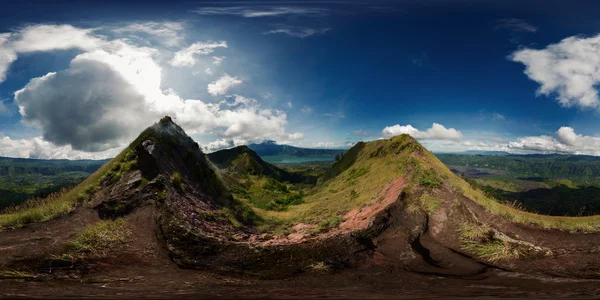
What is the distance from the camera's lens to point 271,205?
43000 millimetres

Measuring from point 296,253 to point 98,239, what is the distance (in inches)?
421

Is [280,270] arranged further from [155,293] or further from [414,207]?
[414,207]

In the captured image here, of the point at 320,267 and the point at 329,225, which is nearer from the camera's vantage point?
the point at 320,267

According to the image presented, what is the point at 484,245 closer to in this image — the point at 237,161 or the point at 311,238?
the point at 311,238

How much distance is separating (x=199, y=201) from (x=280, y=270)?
13.1m

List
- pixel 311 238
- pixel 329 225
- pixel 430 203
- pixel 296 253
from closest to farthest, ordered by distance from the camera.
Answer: pixel 296 253, pixel 311 238, pixel 430 203, pixel 329 225

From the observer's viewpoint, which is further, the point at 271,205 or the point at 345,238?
the point at 271,205

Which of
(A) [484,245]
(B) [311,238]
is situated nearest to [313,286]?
(B) [311,238]

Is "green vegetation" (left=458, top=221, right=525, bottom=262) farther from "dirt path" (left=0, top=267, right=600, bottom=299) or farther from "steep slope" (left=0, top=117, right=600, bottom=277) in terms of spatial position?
"dirt path" (left=0, top=267, right=600, bottom=299)

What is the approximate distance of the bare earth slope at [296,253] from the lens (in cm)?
1115

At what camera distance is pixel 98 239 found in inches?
555

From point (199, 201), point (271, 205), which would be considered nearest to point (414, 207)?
point (199, 201)

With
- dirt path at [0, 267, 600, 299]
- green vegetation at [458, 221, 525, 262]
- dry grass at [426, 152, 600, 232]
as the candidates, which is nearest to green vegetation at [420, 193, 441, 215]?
green vegetation at [458, 221, 525, 262]

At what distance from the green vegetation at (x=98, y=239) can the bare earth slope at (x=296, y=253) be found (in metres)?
0.06
